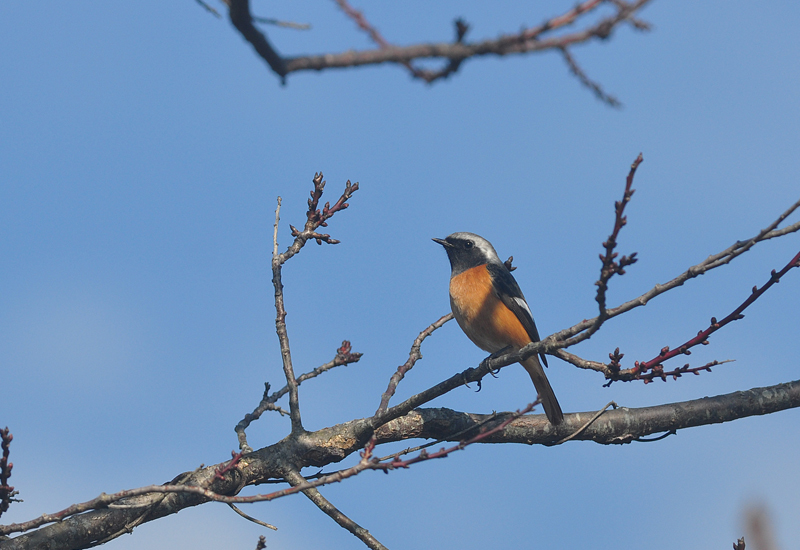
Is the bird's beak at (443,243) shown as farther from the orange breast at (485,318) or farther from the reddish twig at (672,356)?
the reddish twig at (672,356)

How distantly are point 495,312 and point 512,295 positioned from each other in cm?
54

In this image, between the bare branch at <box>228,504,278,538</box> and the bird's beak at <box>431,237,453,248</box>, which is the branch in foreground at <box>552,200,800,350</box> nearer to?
the bare branch at <box>228,504,278,538</box>

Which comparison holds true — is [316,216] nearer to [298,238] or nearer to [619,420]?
[298,238]

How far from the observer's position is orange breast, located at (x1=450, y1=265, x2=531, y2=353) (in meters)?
7.86

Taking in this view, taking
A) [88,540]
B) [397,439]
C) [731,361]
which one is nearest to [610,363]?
[731,361]

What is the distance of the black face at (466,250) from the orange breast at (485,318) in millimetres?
973

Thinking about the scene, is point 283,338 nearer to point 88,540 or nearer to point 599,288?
point 88,540

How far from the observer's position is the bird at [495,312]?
25.8 feet

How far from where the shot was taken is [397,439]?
616 cm

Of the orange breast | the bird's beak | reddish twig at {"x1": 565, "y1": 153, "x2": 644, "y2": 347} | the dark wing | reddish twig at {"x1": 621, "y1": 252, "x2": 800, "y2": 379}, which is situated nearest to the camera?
reddish twig at {"x1": 565, "y1": 153, "x2": 644, "y2": 347}

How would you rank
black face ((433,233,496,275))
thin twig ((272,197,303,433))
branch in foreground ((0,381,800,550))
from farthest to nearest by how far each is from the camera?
black face ((433,233,496,275)) → thin twig ((272,197,303,433)) → branch in foreground ((0,381,800,550))

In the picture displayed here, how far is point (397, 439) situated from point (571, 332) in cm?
252

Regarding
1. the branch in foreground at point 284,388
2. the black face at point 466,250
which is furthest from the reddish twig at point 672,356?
the black face at point 466,250

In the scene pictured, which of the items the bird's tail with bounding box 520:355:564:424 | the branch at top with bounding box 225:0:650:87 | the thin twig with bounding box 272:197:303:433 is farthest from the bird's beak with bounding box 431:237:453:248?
the branch at top with bounding box 225:0:650:87
